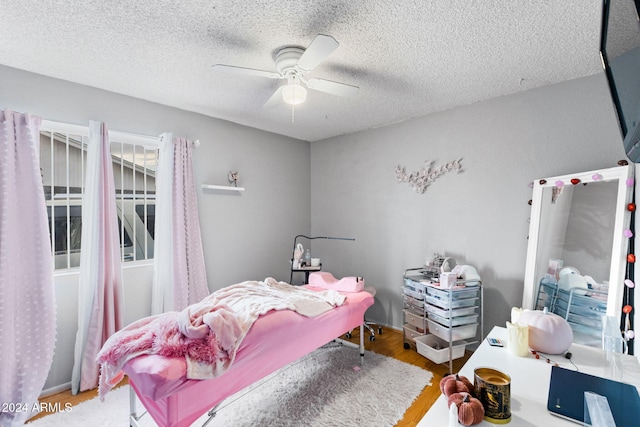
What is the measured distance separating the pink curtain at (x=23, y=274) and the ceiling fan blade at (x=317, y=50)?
6.47 feet

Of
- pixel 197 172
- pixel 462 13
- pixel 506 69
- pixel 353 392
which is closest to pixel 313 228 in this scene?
pixel 197 172

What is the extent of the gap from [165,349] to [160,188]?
1.68 meters

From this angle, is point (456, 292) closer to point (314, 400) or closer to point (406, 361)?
point (406, 361)

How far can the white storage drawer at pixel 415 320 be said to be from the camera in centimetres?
279

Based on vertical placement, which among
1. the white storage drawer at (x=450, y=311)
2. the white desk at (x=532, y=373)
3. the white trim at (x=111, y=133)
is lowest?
the white storage drawer at (x=450, y=311)

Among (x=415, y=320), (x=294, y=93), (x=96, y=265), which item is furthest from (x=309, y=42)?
(x=415, y=320)

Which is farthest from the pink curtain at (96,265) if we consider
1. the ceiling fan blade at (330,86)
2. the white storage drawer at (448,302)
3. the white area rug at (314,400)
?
the white storage drawer at (448,302)

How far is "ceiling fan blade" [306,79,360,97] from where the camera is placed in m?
1.90

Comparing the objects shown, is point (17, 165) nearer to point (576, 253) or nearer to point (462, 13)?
point (462, 13)

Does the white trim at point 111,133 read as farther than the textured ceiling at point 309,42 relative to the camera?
Yes

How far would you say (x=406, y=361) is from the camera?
270 centimetres

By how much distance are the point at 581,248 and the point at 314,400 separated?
2202 mm

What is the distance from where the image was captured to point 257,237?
12.0 feet

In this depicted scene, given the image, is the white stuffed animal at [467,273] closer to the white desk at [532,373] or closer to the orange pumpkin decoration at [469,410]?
the white desk at [532,373]
